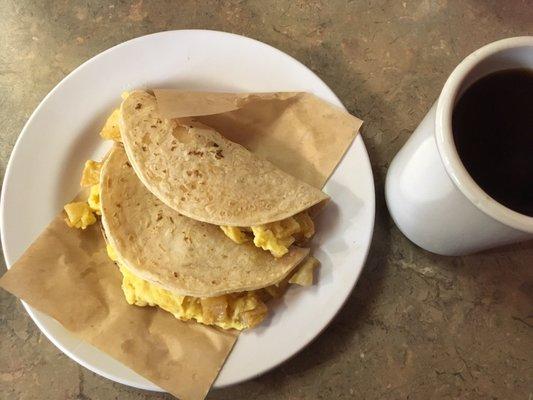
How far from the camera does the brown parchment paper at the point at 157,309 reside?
84 centimetres

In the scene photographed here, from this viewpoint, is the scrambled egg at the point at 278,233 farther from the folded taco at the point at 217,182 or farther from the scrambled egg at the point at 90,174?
the scrambled egg at the point at 90,174

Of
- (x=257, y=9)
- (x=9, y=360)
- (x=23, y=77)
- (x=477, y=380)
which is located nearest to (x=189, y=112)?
(x=257, y=9)

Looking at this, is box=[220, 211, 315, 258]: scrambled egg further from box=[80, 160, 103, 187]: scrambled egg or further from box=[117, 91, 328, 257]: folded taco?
box=[80, 160, 103, 187]: scrambled egg

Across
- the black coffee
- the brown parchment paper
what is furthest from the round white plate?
the black coffee

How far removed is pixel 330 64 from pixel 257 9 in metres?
0.21

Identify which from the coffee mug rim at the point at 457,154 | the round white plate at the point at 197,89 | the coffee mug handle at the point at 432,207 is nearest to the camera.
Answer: the coffee mug rim at the point at 457,154

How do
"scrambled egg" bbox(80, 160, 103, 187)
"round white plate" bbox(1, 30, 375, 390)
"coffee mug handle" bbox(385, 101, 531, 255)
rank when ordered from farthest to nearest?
"scrambled egg" bbox(80, 160, 103, 187) < "round white plate" bbox(1, 30, 375, 390) < "coffee mug handle" bbox(385, 101, 531, 255)

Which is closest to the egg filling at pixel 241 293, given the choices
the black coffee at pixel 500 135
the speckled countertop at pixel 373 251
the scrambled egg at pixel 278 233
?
the scrambled egg at pixel 278 233

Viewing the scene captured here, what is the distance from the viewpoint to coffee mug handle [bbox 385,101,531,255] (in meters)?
0.65

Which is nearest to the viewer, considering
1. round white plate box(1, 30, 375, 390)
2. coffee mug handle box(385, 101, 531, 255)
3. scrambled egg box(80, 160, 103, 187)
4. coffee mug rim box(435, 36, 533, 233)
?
coffee mug rim box(435, 36, 533, 233)

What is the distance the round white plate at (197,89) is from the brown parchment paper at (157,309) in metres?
0.02

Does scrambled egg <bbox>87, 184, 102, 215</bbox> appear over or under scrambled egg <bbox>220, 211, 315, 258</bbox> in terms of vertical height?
over

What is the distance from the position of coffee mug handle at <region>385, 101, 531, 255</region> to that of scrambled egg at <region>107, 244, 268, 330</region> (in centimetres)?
29

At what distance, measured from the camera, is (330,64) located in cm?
106
